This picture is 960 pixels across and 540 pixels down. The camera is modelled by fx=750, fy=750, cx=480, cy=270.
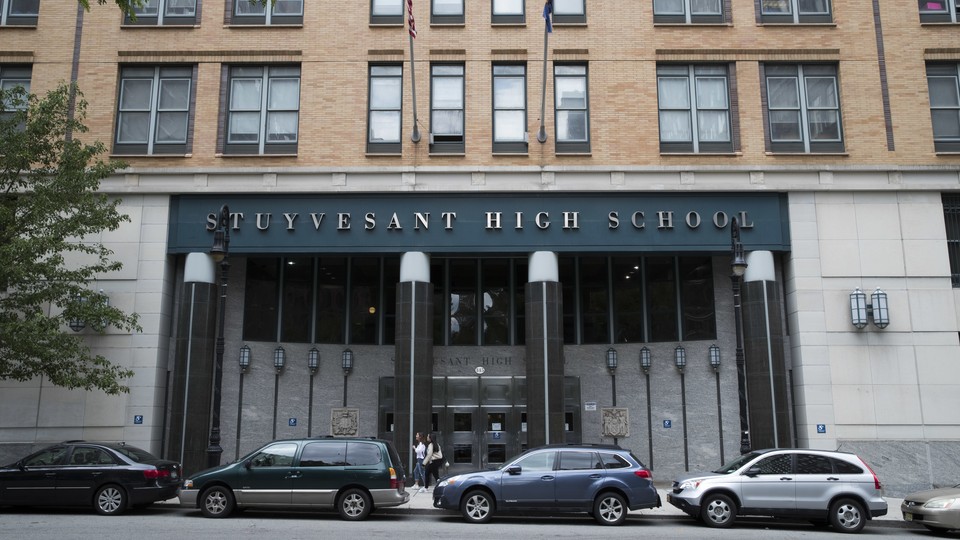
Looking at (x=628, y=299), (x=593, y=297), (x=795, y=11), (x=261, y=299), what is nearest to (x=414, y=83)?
(x=261, y=299)

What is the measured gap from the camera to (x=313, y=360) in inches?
936

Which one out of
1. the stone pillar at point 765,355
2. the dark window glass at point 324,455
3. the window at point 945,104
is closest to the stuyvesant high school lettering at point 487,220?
the stone pillar at point 765,355

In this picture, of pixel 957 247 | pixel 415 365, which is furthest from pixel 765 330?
pixel 415 365

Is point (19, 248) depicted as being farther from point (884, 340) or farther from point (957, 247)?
point (957, 247)

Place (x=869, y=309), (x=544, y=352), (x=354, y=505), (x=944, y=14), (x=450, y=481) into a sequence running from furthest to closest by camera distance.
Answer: (x=944, y=14) → (x=544, y=352) → (x=869, y=309) → (x=450, y=481) → (x=354, y=505)

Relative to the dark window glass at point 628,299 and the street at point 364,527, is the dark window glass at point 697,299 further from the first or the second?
the street at point 364,527

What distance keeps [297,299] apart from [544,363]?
8662 millimetres

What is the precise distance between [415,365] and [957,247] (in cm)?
1608

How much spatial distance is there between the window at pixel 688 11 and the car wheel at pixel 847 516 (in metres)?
14.7

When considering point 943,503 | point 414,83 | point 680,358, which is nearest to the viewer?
point 943,503

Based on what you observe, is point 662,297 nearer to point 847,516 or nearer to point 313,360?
point 847,516

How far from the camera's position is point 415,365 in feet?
69.3

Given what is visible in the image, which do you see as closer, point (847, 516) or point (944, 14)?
point (847, 516)

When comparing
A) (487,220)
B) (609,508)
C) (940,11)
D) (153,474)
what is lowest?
(609,508)
